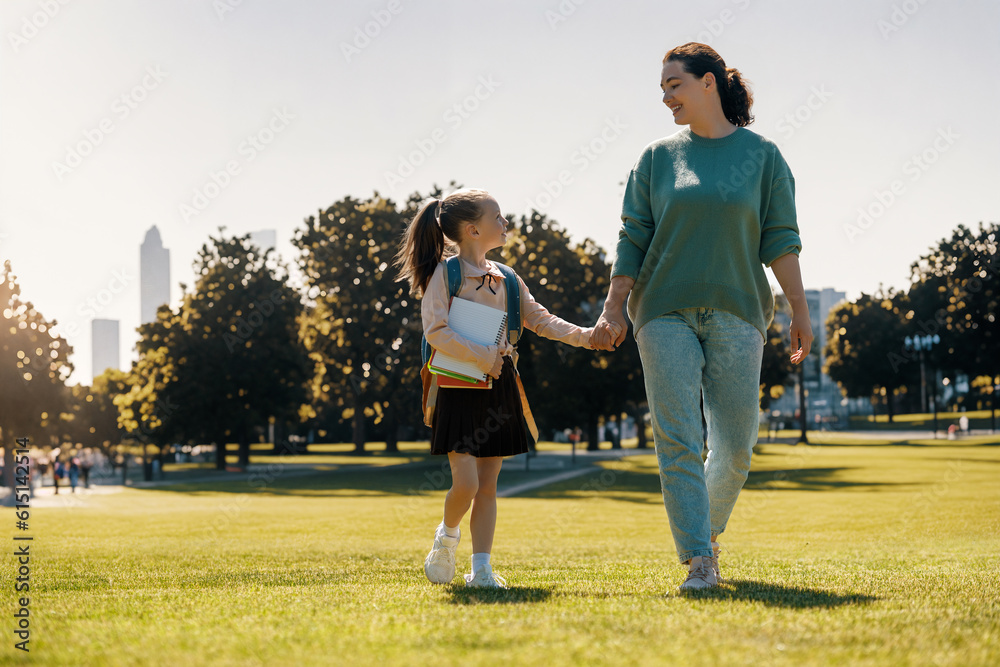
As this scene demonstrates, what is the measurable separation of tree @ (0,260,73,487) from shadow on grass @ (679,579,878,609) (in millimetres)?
39545

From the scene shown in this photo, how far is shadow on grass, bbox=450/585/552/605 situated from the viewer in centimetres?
366

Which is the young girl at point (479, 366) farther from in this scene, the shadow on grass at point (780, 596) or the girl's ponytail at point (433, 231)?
the shadow on grass at point (780, 596)

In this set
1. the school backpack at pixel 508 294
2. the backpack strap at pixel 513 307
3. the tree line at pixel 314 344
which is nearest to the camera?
the school backpack at pixel 508 294

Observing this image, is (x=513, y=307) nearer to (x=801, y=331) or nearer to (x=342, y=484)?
(x=801, y=331)

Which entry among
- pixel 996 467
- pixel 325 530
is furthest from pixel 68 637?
pixel 996 467

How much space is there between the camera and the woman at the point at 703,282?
418 cm

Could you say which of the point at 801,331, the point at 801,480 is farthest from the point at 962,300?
the point at 801,331

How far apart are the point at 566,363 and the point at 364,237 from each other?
11.9 meters

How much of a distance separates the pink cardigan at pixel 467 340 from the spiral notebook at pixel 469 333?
0.04 metres

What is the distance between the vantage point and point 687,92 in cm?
449

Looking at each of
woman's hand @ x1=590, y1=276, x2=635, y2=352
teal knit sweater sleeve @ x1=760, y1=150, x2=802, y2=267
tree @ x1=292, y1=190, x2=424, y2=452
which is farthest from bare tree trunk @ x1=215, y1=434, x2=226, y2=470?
teal knit sweater sleeve @ x1=760, y1=150, x2=802, y2=267

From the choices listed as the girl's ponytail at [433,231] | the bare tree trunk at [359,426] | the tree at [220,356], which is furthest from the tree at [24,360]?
the girl's ponytail at [433,231]

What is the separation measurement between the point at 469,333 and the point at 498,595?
1.33 meters

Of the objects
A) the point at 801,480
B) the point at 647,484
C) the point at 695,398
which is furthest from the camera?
the point at 647,484
